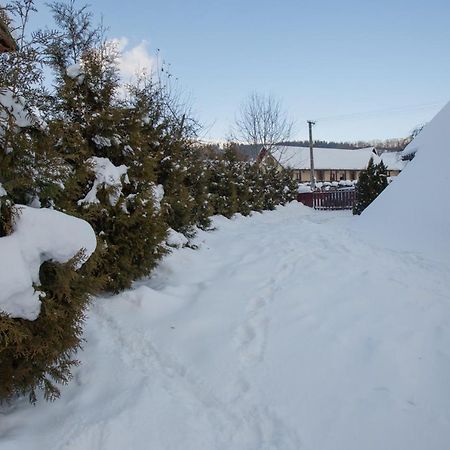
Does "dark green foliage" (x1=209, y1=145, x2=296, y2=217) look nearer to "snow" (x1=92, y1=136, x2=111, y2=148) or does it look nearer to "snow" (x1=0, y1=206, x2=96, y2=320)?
"snow" (x1=92, y1=136, x2=111, y2=148)

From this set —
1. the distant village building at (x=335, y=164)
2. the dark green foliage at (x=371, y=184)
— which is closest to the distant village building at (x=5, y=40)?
the dark green foliage at (x=371, y=184)

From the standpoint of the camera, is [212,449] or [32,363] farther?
[32,363]

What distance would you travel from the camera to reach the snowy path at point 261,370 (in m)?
2.63

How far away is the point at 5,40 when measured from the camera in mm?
3500

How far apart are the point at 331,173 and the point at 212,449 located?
195 feet

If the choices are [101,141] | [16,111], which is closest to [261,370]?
[16,111]

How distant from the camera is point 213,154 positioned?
15758 millimetres

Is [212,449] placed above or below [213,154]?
below

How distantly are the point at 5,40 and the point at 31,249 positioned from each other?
6.89 feet

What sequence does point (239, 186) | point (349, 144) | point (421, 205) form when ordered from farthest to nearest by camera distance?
point (349, 144)
point (239, 186)
point (421, 205)

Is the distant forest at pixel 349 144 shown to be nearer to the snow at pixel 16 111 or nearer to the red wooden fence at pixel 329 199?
the red wooden fence at pixel 329 199

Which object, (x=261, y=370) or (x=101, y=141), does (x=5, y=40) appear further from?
(x=261, y=370)

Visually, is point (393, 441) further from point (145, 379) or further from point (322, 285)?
point (322, 285)

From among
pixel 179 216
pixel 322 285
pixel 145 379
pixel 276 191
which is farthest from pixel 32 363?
pixel 276 191
